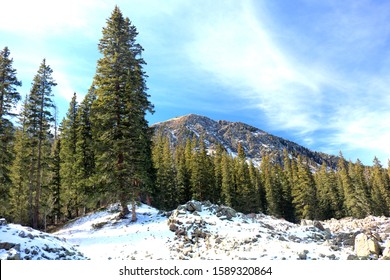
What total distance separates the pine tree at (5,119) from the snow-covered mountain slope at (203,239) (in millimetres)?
6487

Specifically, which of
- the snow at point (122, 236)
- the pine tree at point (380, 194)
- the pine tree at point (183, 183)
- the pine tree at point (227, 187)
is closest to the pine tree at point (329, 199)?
the pine tree at point (380, 194)

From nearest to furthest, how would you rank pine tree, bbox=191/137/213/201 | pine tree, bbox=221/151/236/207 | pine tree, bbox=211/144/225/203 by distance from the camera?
pine tree, bbox=191/137/213/201, pine tree, bbox=221/151/236/207, pine tree, bbox=211/144/225/203

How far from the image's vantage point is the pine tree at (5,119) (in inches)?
944

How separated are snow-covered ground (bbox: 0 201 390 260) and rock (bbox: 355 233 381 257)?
8cm

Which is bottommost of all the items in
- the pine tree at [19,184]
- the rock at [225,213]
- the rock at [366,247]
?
the rock at [366,247]

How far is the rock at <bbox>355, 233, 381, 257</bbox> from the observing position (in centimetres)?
1413

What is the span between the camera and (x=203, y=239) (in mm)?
17625

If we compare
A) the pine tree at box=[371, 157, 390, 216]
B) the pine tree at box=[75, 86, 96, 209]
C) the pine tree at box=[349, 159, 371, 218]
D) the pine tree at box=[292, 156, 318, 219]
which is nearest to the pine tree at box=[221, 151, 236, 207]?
the pine tree at box=[292, 156, 318, 219]

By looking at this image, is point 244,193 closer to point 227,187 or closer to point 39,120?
point 227,187

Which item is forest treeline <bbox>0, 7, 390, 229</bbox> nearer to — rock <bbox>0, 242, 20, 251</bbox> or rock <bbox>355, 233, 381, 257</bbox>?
rock <bbox>0, 242, 20, 251</bbox>

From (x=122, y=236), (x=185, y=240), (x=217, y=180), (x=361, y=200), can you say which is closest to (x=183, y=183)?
(x=217, y=180)

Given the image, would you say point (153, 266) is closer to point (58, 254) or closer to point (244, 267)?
point (244, 267)

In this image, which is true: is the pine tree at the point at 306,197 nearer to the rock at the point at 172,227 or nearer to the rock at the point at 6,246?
the rock at the point at 172,227

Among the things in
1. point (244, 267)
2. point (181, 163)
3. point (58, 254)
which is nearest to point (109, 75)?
point (58, 254)
